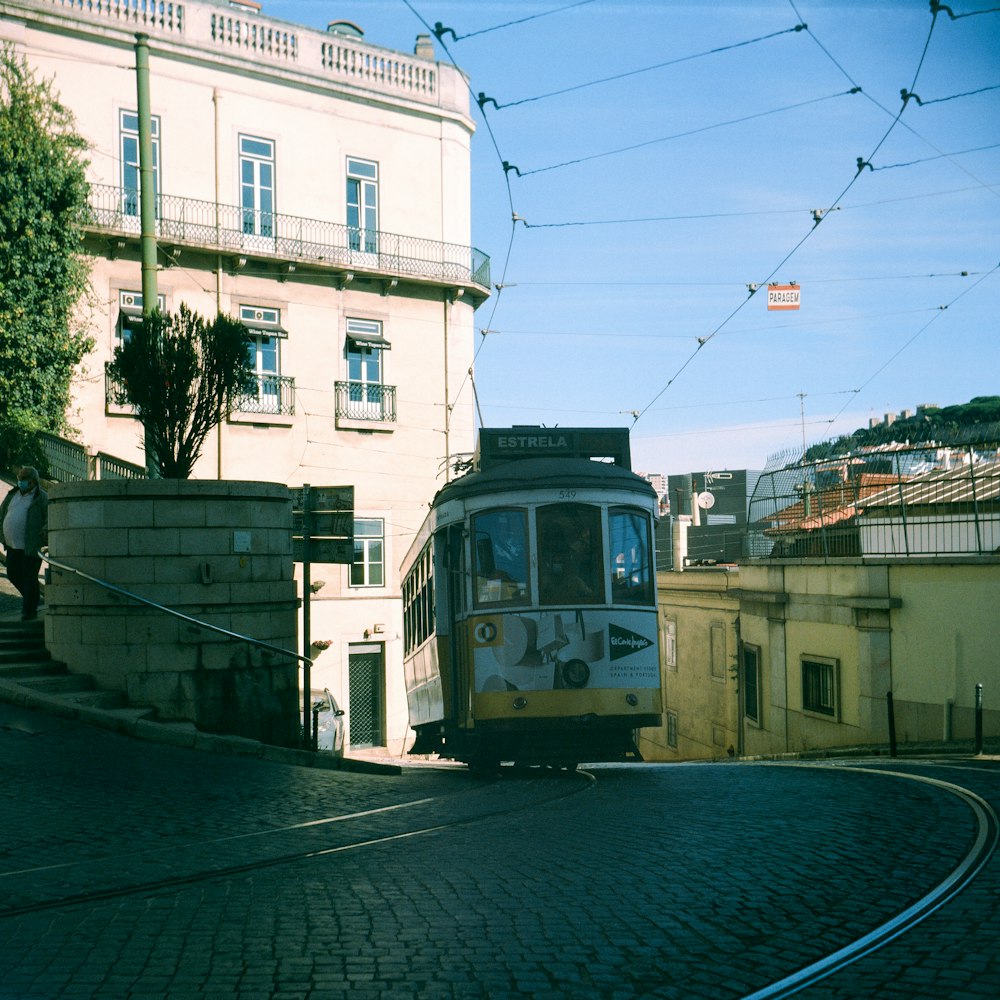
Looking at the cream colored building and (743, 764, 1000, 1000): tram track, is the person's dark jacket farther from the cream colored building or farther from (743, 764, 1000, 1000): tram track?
the cream colored building

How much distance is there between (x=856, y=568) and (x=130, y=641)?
36.7 ft

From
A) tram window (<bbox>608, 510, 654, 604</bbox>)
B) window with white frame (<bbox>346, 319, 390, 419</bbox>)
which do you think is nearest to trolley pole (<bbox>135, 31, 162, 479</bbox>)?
tram window (<bbox>608, 510, 654, 604</bbox>)

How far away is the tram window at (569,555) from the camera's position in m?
12.4

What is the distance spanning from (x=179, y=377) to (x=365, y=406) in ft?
54.9

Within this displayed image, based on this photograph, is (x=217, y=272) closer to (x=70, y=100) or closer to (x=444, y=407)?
(x=70, y=100)

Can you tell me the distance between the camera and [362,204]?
30.5m

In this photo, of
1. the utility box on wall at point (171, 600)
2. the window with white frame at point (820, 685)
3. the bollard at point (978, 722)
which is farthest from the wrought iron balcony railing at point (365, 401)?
the bollard at point (978, 722)

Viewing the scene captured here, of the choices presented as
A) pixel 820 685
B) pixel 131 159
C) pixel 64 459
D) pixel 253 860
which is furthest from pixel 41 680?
pixel 131 159

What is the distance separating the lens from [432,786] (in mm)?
11742

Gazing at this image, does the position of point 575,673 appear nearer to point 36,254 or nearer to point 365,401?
point 36,254

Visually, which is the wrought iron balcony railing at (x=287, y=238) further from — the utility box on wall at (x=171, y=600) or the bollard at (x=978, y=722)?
the bollard at (x=978, y=722)

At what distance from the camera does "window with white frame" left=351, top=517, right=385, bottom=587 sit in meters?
29.4

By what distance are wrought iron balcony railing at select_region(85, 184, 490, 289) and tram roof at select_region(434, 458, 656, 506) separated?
1564cm

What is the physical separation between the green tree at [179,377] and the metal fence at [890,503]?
32.4 feet
